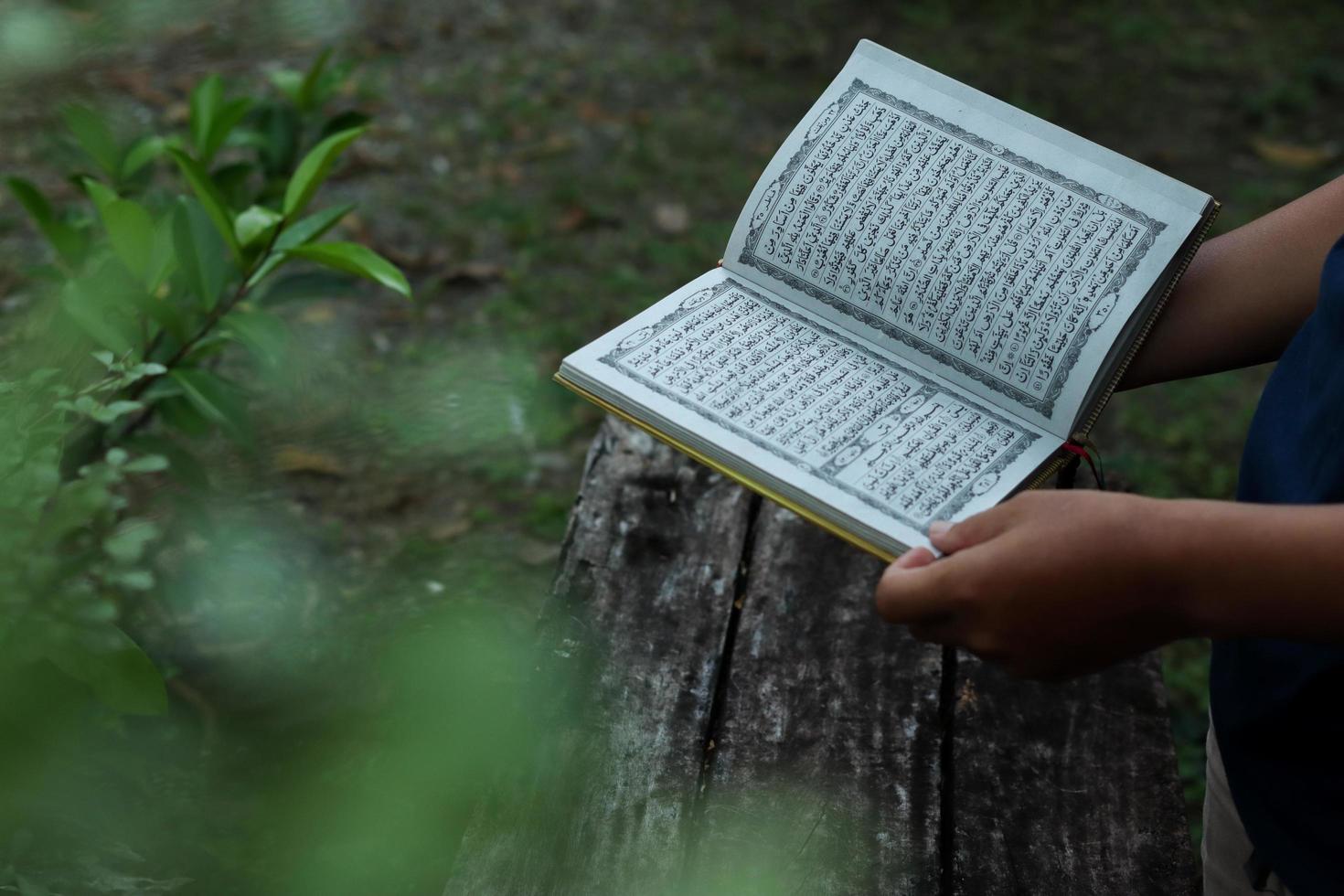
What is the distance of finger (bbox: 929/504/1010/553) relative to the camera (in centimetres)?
102

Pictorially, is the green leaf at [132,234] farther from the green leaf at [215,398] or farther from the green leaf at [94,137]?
the green leaf at [94,137]

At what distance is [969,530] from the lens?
3.42ft

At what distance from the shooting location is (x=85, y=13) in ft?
12.3

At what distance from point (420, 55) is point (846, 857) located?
3.40 m

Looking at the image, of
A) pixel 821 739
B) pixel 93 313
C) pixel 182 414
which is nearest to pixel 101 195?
pixel 93 313

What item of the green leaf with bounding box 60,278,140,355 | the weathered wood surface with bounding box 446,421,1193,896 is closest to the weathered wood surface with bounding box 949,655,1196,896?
the weathered wood surface with bounding box 446,421,1193,896

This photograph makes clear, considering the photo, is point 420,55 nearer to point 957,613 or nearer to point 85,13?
point 85,13

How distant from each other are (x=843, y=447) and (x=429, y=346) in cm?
190

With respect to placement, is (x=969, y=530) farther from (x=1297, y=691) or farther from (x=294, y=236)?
(x=294, y=236)

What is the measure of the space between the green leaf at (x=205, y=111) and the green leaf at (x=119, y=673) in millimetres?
1003

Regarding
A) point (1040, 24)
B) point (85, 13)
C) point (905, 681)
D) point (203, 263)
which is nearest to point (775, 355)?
point (905, 681)

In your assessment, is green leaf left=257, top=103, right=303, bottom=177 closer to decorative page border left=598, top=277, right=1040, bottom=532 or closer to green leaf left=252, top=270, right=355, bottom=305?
green leaf left=252, top=270, right=355, bottom=305

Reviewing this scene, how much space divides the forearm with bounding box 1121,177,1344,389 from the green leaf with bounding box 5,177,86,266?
1579 mm

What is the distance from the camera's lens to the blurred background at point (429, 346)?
1.84 metres
